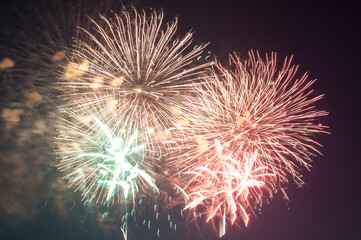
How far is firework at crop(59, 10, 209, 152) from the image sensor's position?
455cm

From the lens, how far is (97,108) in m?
4.89

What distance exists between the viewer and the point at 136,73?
4.71 metres

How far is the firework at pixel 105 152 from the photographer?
489 centimetres

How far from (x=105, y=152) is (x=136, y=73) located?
180 centimetres

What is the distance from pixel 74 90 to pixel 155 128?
6.24ft

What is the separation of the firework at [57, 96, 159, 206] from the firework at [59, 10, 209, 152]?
9.8 inches

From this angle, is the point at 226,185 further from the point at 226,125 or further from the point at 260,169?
the point at 226,125

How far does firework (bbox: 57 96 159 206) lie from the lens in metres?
4.89

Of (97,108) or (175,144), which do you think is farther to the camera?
(175,144)

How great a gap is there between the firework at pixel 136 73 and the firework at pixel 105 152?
0.82ft

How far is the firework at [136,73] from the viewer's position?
14.9 feet

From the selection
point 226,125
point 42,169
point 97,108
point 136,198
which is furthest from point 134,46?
point 42,169

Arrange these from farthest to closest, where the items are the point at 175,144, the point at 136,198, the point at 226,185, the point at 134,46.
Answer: the point at 136,198 < the point at 226,185 < the point at 175,144 < the point at 134,46

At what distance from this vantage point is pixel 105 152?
5.11 m
